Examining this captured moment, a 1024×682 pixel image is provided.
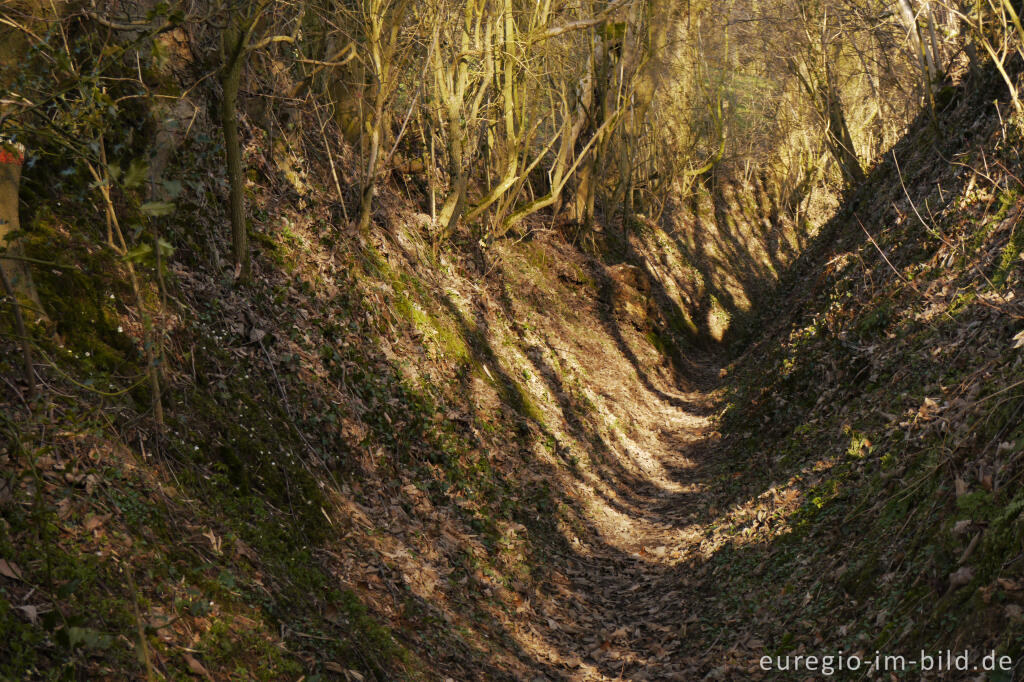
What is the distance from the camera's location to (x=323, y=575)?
16.5 ft

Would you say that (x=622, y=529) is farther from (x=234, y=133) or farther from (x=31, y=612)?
(x=31, y=612)

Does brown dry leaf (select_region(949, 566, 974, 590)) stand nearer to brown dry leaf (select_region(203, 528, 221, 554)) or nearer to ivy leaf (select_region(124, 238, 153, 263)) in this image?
brown dry leaf (select_region(203, 528, 221, 554))

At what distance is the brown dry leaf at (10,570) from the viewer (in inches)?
120

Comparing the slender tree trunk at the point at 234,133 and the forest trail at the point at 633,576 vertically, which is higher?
the slender tree trunk at the point at 234,133

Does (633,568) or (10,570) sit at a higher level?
(10,570)

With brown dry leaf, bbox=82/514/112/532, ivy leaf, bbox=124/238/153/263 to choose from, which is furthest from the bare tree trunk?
ivy leaf, bbox=124/238/153/263

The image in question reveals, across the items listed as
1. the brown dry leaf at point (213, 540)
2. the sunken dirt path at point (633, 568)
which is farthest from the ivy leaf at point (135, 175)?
the sunken dirt path at point (633, 568)

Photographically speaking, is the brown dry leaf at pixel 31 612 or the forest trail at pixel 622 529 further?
the forest trail at pixel 622 529

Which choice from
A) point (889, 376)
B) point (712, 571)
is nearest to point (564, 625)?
point (712, 571)

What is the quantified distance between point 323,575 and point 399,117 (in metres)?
10.7

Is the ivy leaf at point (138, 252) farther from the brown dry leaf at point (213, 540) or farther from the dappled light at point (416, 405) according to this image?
the brown dry leaf at point (213, 540)

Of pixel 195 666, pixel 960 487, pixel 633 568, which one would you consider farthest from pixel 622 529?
pixel 195 666

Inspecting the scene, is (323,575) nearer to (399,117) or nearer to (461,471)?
(461,471)

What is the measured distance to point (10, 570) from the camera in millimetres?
3068
